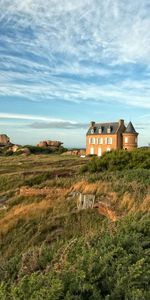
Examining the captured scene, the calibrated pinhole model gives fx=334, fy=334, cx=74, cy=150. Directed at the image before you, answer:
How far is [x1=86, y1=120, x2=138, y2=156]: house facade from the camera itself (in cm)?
5728

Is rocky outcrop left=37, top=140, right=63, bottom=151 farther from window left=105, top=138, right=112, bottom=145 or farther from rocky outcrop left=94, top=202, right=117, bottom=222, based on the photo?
rocky outcrop left=94, top=202, right=117, bottom=222

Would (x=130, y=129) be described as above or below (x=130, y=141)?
above

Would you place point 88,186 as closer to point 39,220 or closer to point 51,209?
point 51,209

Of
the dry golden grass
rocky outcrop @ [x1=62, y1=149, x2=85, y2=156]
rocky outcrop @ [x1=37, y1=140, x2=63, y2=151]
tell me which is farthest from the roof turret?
the dry golden grass

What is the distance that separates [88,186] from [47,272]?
944 centimetres

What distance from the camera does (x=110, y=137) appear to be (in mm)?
58000

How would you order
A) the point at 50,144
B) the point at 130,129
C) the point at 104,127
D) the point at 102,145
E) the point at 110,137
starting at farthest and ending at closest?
the point at 50,144 < the point at 104,127 < the point at 102,145 < the point at 110,137 < the point at 130,129

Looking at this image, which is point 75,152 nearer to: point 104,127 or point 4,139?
point 104,127

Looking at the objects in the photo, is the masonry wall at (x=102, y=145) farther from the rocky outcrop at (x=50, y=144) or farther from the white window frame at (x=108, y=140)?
the rocky outcrop at (x=50, y=144)

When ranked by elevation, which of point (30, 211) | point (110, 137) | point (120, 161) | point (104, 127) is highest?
point (104, 127)

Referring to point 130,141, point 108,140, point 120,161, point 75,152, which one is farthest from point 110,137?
point 120,161

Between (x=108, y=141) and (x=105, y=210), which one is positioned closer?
(x=105, y=210)

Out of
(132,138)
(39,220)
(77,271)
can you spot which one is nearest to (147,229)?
(77,271)

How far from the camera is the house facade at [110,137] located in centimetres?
5728
